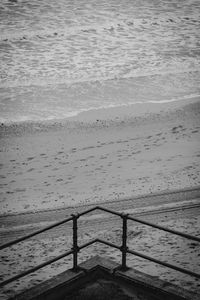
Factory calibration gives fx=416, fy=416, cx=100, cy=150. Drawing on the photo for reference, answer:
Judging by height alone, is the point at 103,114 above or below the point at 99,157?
above

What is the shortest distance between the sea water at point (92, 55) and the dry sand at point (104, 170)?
2.34 m

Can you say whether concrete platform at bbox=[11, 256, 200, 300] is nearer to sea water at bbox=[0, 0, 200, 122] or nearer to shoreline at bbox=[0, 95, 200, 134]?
shoreline at bbox=[0, 95, 200, 134]

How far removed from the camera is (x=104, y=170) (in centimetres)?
1262

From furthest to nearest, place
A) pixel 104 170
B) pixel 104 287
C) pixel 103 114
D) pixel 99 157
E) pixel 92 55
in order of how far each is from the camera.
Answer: pixel 92 55 < pixel 103 114 < pixel 99 157 < pixel 104 170 < pixel 104 287

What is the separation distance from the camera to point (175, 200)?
10086 mm

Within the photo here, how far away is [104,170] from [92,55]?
17623 mm

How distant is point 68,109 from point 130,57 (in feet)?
34.5

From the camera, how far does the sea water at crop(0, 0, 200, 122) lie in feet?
65.9

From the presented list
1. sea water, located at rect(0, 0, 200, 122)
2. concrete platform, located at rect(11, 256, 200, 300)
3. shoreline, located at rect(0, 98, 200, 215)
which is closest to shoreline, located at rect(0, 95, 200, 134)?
shoreline, located at rect(0, 98, 200, 215)

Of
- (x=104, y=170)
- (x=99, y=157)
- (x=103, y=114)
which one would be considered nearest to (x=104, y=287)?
(x=104, y=170)

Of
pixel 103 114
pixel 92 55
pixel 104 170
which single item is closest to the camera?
pixel 104 170

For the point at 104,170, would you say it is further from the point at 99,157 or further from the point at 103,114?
the point at 103,114

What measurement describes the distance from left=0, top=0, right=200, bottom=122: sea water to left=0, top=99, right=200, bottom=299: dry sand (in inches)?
92.0

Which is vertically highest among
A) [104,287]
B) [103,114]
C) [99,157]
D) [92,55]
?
[104,287]
